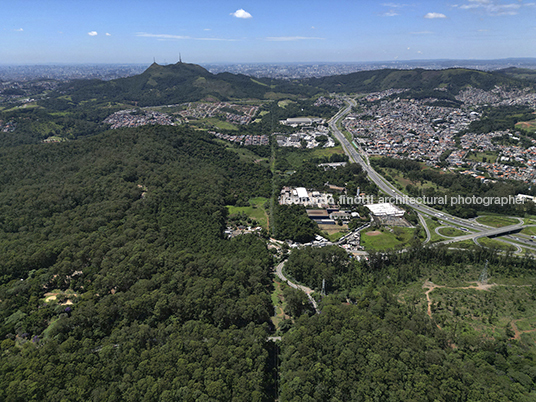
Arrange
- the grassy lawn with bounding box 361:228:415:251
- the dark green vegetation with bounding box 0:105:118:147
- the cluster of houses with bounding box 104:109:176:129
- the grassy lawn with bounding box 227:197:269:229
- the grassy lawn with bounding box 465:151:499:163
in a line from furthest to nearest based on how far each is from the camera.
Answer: the cluster of houses with bounding box 104:109:176:129 → the dark green vegetation with bounding box 0:105:118:147 → the grassy lawn with bounding box 465:151:499:163 → the grassy lawn with bounding box 227:197:269:229 → the grassy lawn with bounding box 361:228:415:251

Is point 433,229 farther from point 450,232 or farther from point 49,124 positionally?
point 49,124

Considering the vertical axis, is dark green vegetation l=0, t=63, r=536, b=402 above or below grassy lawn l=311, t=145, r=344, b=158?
below

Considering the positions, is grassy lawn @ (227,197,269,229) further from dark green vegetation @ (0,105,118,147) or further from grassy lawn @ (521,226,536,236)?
dark green vegetation @ (0,105,118,147)

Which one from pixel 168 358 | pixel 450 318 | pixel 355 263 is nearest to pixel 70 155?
pixel 168 358

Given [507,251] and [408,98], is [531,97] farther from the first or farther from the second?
[507,251]

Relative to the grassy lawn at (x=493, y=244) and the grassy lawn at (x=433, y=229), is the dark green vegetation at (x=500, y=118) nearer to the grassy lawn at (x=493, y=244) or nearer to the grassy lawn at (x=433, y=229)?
the grassy lawn at (x=433, y=229)

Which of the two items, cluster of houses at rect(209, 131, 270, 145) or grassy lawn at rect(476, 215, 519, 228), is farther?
cluster of houses at rect(209, 131, 270, 145)

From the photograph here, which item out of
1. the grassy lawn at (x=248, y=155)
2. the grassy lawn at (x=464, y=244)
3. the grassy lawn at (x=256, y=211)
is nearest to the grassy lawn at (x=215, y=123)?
the grassy lawn at (x=248, y=155)

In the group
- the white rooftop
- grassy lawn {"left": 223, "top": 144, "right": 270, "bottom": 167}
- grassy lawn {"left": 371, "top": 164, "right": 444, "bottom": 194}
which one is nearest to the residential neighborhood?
grassy lawn {"left": 371, "top": 164, "right": 444, "bottom": 194}
